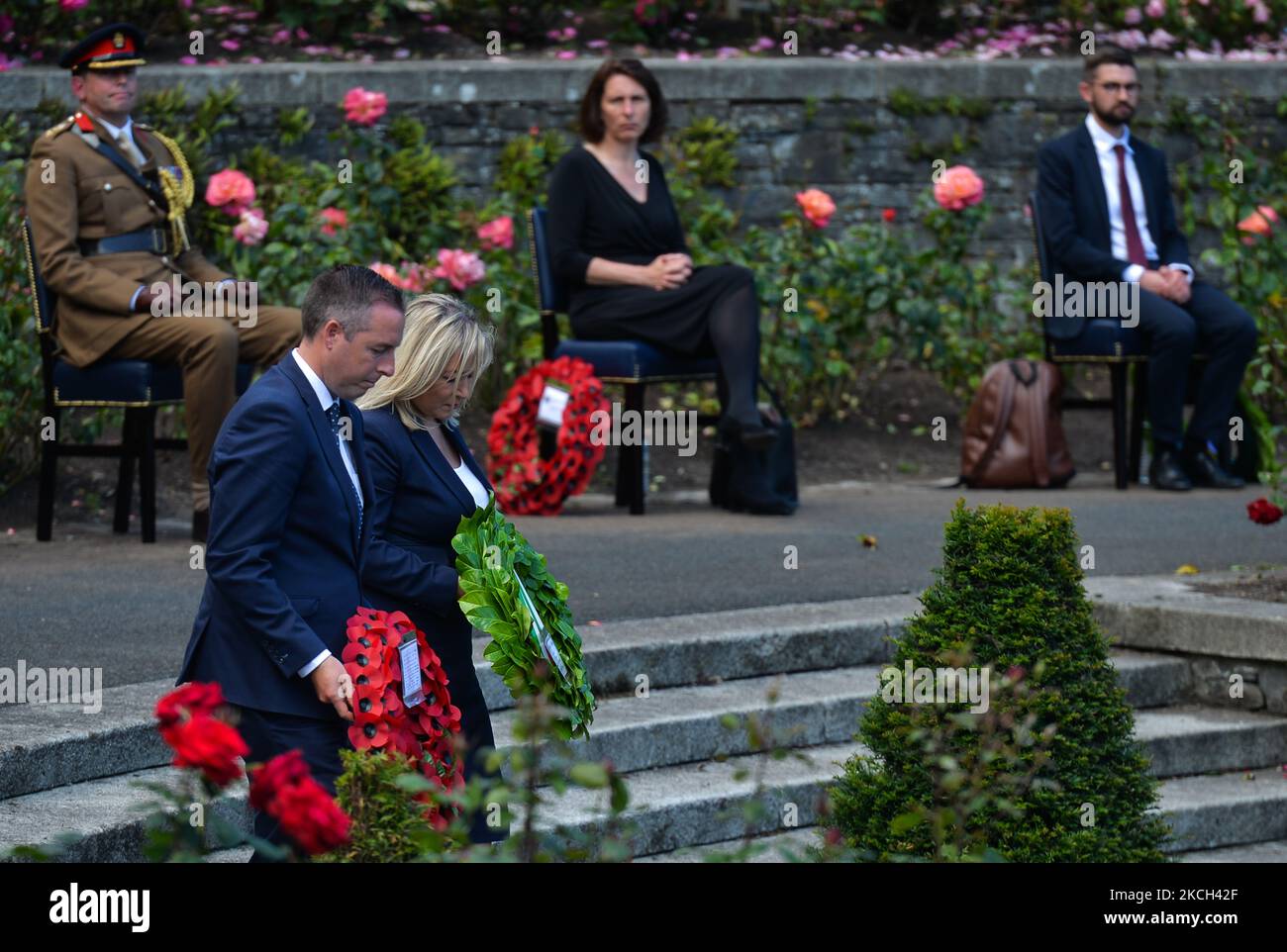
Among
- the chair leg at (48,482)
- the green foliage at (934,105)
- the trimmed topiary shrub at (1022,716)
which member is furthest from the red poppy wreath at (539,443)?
the green foliage at (934,105)

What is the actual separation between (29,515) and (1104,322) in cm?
491

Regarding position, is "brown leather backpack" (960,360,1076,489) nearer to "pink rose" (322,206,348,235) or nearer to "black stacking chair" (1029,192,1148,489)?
"black stacking chair" (1029,192,1148,489)

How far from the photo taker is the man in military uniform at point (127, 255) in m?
7.68

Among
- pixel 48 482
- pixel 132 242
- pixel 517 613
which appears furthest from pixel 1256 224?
pixel 517 613

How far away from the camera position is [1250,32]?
1434 centimetres

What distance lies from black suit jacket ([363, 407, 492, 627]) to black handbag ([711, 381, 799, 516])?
14.8 ft

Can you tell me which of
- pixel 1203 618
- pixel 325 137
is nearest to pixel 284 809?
pixel 1203 618

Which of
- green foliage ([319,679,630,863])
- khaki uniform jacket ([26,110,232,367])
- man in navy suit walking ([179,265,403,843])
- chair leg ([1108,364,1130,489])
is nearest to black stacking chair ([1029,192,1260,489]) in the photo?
chair leg ([1108,364,1130,489])

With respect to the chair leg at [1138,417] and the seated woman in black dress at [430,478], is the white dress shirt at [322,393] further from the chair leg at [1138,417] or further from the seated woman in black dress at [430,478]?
the chair leg at [1138,417]

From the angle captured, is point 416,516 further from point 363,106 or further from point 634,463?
point 363,106

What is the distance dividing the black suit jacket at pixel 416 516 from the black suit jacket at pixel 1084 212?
5.93 meters

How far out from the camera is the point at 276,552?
385 cm

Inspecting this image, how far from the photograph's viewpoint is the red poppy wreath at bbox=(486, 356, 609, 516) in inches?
342

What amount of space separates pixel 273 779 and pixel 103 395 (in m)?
5.64
